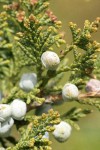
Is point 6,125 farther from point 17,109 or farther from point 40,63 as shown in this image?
point 40,63

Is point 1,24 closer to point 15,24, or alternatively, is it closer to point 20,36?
point 15,24

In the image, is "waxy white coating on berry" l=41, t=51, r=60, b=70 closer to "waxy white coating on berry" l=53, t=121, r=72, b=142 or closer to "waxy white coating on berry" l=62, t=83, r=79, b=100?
"waxy white coating on berry" l=62, t=83, r=79, b=100

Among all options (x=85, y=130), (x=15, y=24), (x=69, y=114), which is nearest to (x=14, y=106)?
(x=69, y=114)

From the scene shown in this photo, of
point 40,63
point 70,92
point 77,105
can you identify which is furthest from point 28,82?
point 77,105

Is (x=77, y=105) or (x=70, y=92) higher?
(x=77, y=105)

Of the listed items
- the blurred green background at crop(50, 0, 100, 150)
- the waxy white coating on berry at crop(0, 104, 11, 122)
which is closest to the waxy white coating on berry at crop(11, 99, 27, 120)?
the waxy white coating on berry at crop(0, 104, 11, 122)

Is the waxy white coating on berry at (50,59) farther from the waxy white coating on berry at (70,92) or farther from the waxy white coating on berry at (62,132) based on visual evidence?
the waxy white coating on berry at (62,132)
